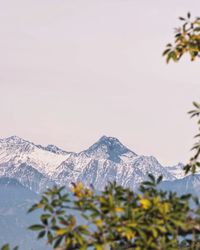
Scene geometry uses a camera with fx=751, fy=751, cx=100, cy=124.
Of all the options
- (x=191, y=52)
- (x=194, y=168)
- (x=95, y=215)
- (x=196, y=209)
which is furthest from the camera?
(x=194, y=168)

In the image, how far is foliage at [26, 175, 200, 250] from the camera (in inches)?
446

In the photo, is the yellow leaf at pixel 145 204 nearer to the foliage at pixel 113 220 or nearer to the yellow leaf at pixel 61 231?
the foliage at pixel 113 220

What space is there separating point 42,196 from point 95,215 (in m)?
1.01

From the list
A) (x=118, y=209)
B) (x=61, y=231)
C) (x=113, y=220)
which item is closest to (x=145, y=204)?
(x=118, y=209)

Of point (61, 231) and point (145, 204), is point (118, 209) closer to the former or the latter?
point (145, 204)

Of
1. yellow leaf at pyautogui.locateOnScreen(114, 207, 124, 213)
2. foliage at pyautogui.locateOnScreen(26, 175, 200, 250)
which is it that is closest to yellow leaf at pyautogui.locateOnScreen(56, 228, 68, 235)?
foliage at pyautogui.locateOnScreen(26, 175, 200, 250)

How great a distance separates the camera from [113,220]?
11430mm

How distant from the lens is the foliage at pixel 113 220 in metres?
11.3

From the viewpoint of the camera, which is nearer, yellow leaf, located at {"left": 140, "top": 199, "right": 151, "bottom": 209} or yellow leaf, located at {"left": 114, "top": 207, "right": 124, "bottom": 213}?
yellow leaf, located at {"left": 114, "top": 207, "right": 124, "bottom": 213}

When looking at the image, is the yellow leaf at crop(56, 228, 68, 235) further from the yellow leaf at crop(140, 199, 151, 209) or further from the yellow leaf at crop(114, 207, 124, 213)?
the yellow leaf at crop(140, 199, 151, 209)

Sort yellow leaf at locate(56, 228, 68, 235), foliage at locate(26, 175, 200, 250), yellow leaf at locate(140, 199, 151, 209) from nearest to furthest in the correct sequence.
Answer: yellow leaf at locate(56, 228, 68, 235)
foliage at locate(26, 175, 200, 250)
yellow leaf at locate(140, 199, 151, 209)

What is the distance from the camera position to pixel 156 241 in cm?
1151

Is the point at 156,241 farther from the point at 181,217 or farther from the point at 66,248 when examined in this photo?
the point at 66,248

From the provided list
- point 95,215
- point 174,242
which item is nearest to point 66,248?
point 95,215
